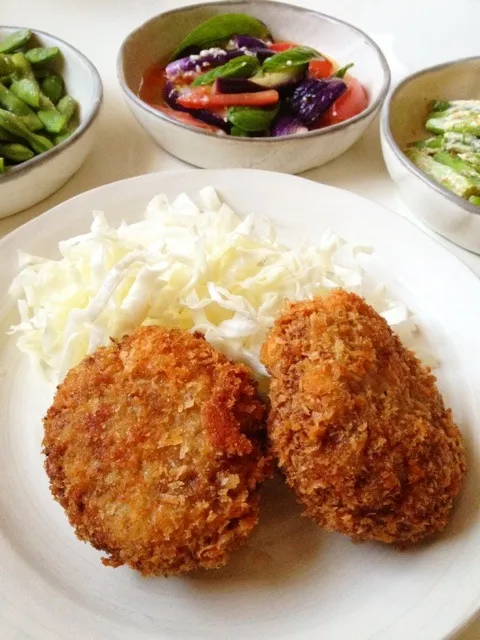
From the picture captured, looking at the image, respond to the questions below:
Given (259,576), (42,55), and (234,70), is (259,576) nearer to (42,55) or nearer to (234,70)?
(234,70)

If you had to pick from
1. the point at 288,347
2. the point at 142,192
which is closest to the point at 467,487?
the point at 288,347

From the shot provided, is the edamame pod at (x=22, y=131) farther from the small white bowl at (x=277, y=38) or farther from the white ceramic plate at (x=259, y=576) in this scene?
the white ceramic plate at (x=259, y=576)

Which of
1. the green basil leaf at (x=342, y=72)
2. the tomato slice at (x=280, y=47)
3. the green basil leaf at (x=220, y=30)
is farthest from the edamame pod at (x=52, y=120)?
the green basil leaf at (x=342, y=72)

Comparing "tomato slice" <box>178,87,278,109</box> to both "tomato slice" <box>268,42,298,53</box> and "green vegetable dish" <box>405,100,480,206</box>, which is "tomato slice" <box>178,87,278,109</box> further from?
"green vegetable dish" <box>405,100,480,206</box>

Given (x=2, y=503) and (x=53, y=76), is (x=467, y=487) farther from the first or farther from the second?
(x=53, y=76)

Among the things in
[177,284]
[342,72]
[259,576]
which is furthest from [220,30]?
[259,576]
